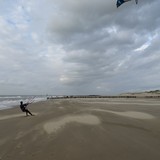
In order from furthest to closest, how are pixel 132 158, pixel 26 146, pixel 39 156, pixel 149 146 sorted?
pixel 26 146 < pixel 149 146 < pixel 39 156 < pixel 132 158

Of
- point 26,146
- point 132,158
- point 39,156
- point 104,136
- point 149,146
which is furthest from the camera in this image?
point 104,136

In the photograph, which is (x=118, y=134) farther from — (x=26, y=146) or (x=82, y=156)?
(x=26, y=146)

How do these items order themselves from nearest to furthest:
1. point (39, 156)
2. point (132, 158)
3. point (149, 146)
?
1. point (132, 158)
2. point (39, 156)
3. point (149, 146)

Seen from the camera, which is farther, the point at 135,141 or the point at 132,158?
the point at 135,141

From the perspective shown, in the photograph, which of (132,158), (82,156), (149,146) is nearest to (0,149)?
(82,156)

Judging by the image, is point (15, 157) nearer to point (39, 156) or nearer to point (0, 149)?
point (39, 156)

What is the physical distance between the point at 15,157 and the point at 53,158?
1.38 meters

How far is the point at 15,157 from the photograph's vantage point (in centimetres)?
749

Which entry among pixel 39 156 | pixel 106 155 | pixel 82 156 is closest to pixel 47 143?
pixel 39 156

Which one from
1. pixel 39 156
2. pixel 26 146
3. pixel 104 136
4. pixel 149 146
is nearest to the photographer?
pixel 39 156

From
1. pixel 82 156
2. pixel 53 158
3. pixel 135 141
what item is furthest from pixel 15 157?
pixel 135 141

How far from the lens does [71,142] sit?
9.23 m

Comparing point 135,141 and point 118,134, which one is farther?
point 118,134

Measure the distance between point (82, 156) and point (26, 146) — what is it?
9.12 feet
